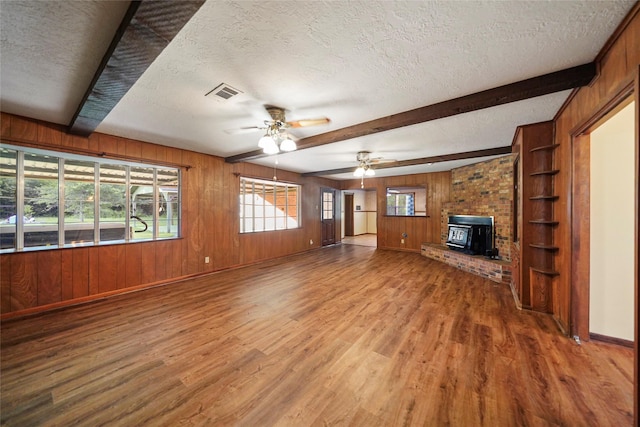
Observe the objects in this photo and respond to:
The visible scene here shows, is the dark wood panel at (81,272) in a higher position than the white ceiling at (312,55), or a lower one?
lower

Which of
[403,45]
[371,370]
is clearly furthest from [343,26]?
[371,370]

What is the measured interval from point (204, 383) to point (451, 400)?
1.76m

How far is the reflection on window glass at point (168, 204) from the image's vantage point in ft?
13.1

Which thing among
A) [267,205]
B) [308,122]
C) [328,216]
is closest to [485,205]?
[308,122]

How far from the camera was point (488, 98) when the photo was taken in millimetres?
2102

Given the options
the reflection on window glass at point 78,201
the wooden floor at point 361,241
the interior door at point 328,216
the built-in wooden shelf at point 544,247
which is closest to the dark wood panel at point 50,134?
the reflection on window glass at point 78,201

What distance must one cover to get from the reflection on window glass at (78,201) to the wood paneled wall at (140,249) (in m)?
0.22

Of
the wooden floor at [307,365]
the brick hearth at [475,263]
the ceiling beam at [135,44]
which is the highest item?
the ceiling beam at [135,44]

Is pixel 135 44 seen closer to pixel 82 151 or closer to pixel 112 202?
pixel 82 151

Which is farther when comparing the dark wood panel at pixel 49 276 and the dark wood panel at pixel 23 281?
the dark wood panel at pixel 49 276

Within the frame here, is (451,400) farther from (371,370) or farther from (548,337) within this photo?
(548,337)

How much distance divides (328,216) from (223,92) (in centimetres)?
620

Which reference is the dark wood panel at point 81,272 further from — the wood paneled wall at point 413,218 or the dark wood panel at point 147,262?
the wood paneled wall at point 413,218

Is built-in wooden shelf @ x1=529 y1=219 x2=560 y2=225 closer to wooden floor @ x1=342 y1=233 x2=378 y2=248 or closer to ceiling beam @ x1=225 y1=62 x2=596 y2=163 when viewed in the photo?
ceiling beam @ x1=225 y1=62 x2=596 y2=163
